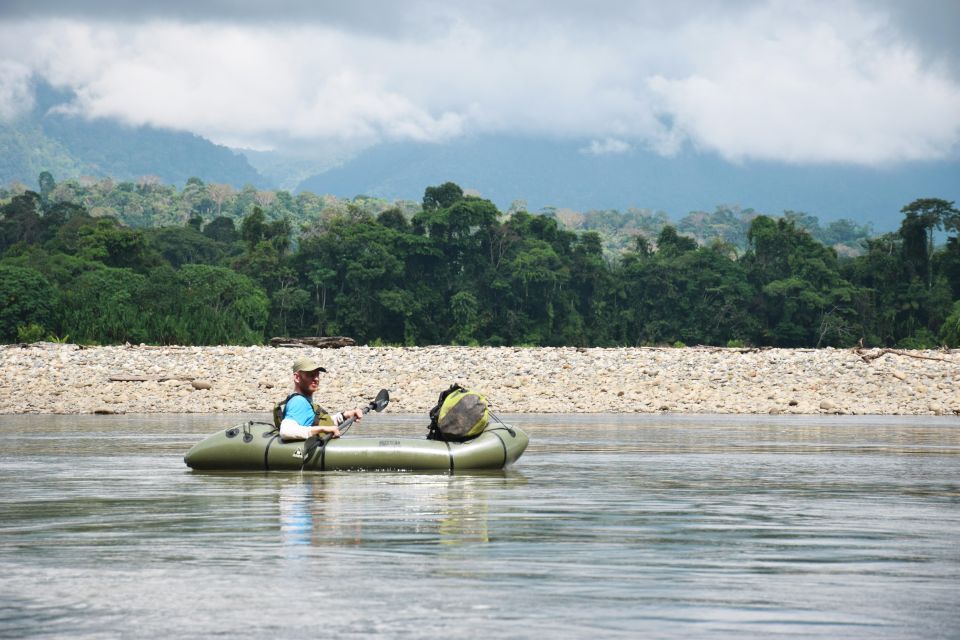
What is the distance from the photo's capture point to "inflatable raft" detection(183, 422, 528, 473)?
15.0 meters

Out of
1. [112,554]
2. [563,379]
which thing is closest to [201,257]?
[563,379]

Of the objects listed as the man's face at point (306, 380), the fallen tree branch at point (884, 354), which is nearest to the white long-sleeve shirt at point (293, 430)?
the man's face at point (306, 380)

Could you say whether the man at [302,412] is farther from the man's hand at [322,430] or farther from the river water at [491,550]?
the river water at [491,550]

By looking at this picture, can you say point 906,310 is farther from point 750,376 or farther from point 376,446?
point 376,446

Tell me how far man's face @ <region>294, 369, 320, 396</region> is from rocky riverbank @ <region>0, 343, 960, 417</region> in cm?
1619

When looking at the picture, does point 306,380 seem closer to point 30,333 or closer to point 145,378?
point 145,378

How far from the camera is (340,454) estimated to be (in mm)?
15102

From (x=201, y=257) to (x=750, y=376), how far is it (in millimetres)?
67195

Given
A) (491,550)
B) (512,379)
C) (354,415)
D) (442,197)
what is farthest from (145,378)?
(442,197)

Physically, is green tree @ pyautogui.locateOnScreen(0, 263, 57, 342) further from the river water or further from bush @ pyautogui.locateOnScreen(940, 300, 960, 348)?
the river water

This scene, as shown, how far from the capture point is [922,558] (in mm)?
8484

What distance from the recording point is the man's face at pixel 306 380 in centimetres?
1474

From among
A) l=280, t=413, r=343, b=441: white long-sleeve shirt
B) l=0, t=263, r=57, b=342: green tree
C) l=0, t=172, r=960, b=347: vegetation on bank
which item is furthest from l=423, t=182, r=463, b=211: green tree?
l=280, t=413, r=343, b=441: white long-sleeve shirt

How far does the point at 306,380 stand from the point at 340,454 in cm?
96
